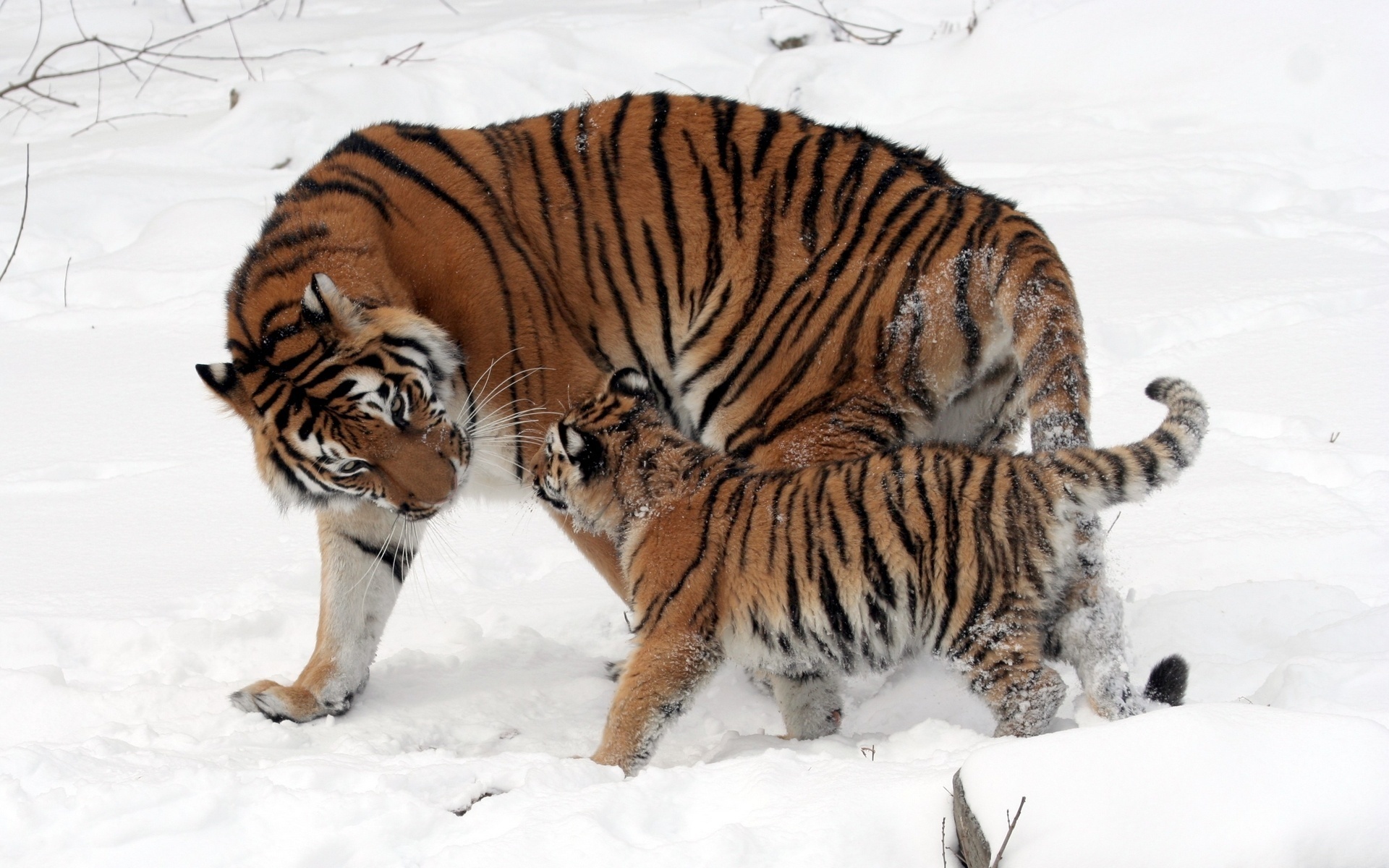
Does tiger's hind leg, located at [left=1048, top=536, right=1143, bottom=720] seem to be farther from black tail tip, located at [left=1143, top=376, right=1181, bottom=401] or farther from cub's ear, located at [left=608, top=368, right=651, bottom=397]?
cub's ear, located at [left=608, top=368, right=651, bottom=397]

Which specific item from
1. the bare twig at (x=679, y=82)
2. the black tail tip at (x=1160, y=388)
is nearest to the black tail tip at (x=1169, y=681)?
the black tail tip at (x=1160, y=388)

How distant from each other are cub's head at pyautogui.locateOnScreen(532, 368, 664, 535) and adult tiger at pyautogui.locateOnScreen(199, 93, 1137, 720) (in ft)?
0.34

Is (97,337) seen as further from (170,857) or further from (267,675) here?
(170,857)

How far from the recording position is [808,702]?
317 centimetres

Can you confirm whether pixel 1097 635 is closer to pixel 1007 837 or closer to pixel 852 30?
pixel 1007 837

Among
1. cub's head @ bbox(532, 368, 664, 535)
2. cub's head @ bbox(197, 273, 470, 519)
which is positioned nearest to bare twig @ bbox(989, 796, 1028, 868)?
cub's head @ bbox(532, 368, 664, 535)

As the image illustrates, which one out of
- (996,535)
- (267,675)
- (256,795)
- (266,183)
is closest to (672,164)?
(996,535)

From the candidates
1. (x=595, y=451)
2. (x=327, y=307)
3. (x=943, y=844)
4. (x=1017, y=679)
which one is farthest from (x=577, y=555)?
(x=943, y=844)

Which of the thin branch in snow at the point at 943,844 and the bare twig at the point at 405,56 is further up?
the thin branch in snow at the point at 943,844

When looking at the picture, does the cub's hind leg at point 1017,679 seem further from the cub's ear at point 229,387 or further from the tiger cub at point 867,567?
the cub's ear at point 229,387

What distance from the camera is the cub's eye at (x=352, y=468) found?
312 cm

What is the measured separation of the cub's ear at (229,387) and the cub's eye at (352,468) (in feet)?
0.88

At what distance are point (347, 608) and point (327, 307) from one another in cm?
93

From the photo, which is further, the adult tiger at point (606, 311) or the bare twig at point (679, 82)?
the bare twig at point (679, 82)
